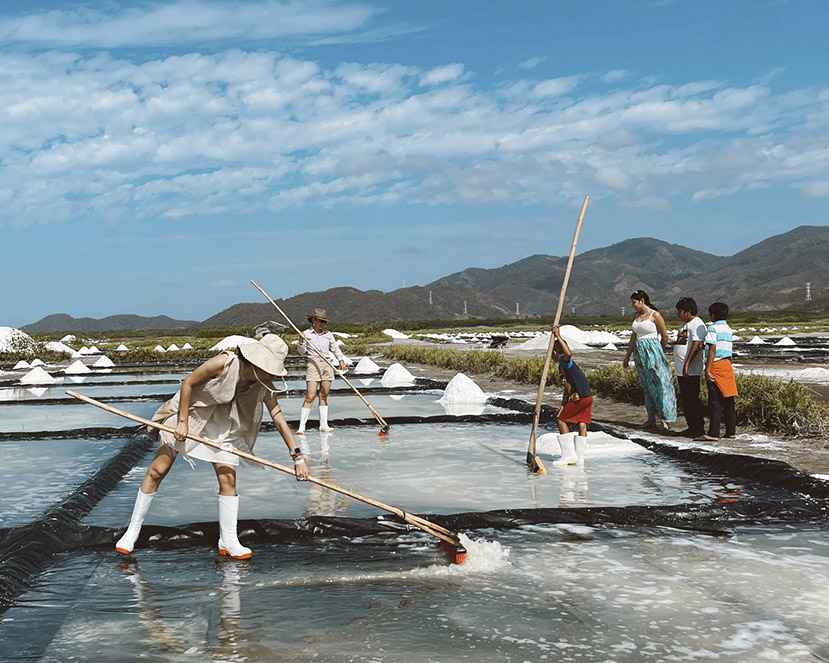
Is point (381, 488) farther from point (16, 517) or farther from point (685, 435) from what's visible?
point (685, 435)

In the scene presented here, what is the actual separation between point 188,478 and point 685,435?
3.79 metres

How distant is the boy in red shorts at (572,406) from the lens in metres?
5.35

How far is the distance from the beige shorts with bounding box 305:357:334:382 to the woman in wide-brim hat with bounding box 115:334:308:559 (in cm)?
364

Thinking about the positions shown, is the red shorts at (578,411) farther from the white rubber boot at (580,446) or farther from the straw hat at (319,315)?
the straw hat at (319,315)

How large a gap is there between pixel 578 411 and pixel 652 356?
1.51 metres

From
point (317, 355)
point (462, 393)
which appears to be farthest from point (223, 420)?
point (462, 393)

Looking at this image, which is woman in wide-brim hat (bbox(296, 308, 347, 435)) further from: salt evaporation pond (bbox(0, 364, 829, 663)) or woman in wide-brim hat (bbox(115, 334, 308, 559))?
woman in wide-brim hat (bbox(115, 334, 308, 559))

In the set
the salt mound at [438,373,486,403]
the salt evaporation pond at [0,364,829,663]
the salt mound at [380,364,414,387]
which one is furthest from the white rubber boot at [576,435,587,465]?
the salt mound at [380,364,414,387]

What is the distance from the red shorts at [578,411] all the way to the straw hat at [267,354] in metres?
2.56

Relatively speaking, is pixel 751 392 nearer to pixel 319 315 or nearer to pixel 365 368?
pixel 319 315

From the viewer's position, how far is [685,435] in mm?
6684

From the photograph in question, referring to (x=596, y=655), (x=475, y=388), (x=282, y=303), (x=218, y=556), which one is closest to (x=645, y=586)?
(x=596, y=655)

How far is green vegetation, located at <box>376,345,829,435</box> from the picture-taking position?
670 centimetres

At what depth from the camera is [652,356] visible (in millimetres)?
6664
